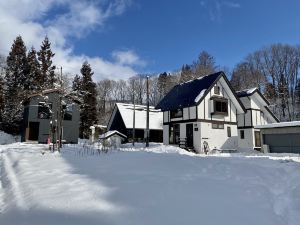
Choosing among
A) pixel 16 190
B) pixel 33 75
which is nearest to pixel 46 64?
Result: pixel 33 75

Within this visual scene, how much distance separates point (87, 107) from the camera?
47.9 m

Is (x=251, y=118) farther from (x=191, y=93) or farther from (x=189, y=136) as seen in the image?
(x=189, y=136)

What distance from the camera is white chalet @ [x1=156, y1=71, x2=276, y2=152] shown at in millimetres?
30953

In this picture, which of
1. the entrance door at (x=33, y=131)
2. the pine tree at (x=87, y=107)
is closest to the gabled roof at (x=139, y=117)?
the pine tree at (x=87, y=107)

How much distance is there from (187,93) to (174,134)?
15.8 ft

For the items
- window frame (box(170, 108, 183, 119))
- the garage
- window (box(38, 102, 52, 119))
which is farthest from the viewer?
window (box(38, 102, 52, 119))

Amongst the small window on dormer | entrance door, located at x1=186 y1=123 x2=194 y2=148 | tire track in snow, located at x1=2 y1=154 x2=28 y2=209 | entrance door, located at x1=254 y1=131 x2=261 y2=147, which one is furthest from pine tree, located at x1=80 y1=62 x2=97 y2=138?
tire track in snow, located at x1=2 y1=154 x2=28 y2=209

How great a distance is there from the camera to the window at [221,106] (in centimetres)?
3209

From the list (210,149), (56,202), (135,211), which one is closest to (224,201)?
(135,211)

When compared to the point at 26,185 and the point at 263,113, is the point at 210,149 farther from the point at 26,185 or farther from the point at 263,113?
the point at 26,185

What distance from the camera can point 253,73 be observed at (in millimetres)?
61531

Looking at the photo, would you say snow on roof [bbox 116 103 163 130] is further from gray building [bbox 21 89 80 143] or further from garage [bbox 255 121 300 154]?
garage [bbox 255 121 300 154]

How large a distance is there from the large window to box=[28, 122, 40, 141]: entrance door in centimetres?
1815

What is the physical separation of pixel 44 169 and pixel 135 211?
5513 millimetres
